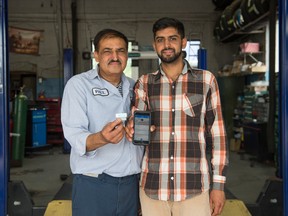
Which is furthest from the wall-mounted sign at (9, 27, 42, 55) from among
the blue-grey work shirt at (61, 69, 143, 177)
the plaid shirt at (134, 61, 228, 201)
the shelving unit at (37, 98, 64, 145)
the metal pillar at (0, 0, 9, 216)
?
the plaid shirt at (134, 61, 228, 201)

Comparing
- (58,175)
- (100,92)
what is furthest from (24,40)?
(100,92)

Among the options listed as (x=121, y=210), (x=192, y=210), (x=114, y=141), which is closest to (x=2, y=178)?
(x=121, y=210)

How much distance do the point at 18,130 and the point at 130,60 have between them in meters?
3.20

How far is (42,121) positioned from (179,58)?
6.70 metres

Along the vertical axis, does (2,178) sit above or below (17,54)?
below

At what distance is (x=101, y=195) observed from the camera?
5.66 ft

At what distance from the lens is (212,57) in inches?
409

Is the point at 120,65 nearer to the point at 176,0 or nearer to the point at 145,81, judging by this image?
the point at 145,81

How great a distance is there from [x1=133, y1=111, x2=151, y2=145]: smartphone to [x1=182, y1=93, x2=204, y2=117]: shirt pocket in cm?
21

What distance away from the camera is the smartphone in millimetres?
1588

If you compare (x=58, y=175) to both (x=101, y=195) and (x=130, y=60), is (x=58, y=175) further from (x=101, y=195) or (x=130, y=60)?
(x=101, y=195)

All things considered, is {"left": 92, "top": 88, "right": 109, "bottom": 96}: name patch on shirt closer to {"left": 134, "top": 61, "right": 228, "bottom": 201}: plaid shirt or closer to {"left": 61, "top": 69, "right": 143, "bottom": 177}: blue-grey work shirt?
{"left": 61, "top": 69, "right": 143, "bottom": 177}: blue-grey work shirt

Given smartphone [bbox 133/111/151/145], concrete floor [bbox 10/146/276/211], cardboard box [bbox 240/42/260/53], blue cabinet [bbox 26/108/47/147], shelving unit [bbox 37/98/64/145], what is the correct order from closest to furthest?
smartphone [bbox 133/111/151/145], concrete floor [bbox 10/146/276/211], blue cabinet [bbox 26/108/47/147], cardboard box [bbox 240/42/260/53], shelving unit [bbox 37/98/64/145]

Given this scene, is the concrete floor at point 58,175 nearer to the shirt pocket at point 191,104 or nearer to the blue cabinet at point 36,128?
the blue cabinet at point 36,128
